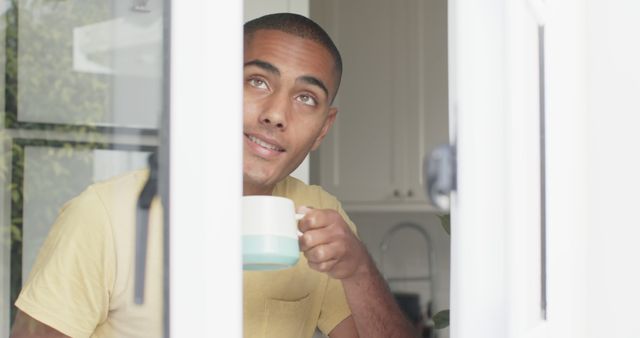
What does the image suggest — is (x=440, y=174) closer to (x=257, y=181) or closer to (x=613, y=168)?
(x=613, y=168)

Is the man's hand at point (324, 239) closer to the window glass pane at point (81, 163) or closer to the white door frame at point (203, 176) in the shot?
the window glass pane at point (81, 163)

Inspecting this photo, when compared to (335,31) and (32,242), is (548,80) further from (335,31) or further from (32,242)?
(335,31)

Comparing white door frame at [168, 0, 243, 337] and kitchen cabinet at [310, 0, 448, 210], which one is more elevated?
kitchen cabinet at [310, 0, 448, 210]

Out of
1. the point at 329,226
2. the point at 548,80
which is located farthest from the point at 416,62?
the point at 548,80

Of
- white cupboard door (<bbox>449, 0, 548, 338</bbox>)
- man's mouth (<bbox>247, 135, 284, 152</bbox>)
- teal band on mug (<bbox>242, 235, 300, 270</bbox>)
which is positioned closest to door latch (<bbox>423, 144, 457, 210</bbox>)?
white cupboard door (<bbox>449, 0, 548, 338</bbox>)

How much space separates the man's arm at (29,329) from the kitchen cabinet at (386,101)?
2.70m

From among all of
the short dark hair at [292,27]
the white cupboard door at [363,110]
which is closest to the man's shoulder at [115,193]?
the short dark hair at [292,27]

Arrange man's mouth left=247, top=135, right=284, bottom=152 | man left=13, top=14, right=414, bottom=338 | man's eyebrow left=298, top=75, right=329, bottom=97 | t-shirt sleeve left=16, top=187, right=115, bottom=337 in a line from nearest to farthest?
man left=13, top=14, right=414, bottom=338 < t-shirt sleeve left=16, top=187, right=115, bottom=337 < man's mouth left=247, top=135, right=284, bottom=152 < man's eyebrow left=298, top=75, right=329, bottom=97

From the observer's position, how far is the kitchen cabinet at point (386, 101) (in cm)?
423

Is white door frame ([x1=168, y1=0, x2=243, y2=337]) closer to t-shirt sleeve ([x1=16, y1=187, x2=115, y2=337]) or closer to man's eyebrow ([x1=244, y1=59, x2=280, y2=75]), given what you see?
t-shirt sleeve ([x1=16, y1=187, x2=115, y2=337])

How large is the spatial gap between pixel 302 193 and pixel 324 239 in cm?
46

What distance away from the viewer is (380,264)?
179 inches

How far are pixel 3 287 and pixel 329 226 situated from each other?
2.13 ft

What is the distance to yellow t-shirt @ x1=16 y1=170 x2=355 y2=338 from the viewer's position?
1142 mm
